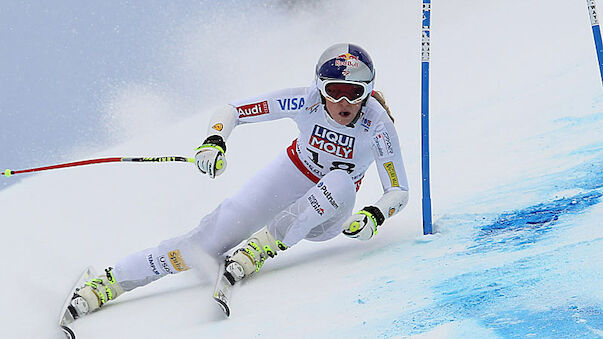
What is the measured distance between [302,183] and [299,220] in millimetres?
284

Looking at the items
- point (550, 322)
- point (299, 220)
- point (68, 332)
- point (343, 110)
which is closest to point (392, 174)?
point (343, 110)

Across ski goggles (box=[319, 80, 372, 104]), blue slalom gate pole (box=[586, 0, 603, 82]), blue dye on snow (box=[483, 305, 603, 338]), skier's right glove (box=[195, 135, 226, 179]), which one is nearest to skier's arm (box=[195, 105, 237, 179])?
skier's right glove (box=[195, 135, 226, 179])

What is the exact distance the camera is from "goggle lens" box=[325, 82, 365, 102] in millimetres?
3160

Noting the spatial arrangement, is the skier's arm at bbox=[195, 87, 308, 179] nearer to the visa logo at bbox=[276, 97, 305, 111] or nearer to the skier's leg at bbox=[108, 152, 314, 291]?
the visa logo at bbox=[276, 97, 305, 111]

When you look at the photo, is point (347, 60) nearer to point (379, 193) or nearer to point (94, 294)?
point (94, 294)

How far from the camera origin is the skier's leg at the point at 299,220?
3.27 meters

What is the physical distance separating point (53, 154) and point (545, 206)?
5.05m

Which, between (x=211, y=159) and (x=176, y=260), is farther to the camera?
(x=176, y=260)

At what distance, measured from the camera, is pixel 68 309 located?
3.07 meters

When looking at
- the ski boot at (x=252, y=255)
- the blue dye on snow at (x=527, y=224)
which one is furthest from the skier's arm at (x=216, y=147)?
the blue dye on snow at (x=527, y=224)

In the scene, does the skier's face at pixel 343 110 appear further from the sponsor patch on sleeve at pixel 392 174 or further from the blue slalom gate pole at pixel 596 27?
the blue slalom gate pole at pixel 596 27

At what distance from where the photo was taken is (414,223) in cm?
366

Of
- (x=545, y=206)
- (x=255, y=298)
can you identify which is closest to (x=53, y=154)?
(x=255, y=298)

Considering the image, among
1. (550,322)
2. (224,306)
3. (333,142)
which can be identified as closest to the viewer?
(550,322)
